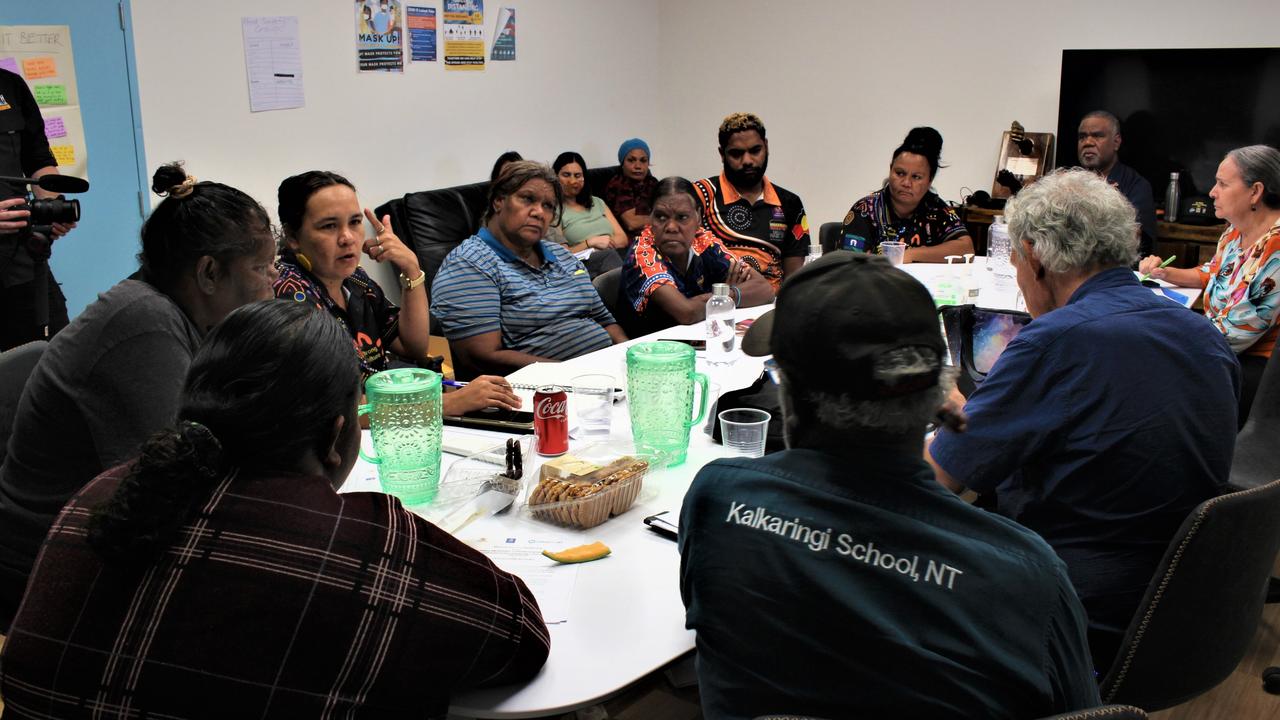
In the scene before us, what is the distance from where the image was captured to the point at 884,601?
3.41 ft

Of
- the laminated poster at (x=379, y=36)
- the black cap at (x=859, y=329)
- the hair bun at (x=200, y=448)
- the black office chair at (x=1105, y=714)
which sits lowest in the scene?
the black office chair at (x=1105, y=714)

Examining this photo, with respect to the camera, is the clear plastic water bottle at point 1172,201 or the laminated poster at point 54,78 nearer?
the laminated poster at point 54,78

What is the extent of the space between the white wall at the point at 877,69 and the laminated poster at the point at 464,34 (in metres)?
1.95

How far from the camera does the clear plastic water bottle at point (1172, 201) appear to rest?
549 cm

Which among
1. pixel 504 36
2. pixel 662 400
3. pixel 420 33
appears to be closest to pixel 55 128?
pixel 420 33

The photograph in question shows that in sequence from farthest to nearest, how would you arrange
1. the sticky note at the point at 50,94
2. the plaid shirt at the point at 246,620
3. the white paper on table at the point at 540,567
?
the sticky note at the point at 50,94
the white paper on table at the point at 540,567
the plaid shirt at the point at 246,620

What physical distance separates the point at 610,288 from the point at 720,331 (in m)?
0.82

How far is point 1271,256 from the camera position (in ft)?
10.5

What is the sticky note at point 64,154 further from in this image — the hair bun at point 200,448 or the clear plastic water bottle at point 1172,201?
the clear plastic water bottle at point 1172,201

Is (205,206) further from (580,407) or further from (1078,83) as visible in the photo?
(1078,83)

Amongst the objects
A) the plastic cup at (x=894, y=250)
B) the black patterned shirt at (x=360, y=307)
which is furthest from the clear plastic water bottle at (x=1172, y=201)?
the black patterned shirt at (x=360, y=307)

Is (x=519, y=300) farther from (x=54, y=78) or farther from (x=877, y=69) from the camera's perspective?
(x=877, y=69)

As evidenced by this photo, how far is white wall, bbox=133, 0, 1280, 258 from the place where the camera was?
4711 mm

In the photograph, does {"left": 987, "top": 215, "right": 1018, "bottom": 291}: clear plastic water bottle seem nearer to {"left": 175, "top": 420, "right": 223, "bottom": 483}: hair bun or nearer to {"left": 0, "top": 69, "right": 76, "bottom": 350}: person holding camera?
{"left": 175, "top": 420, "right": 223, "bottom": 483}: hair bun
